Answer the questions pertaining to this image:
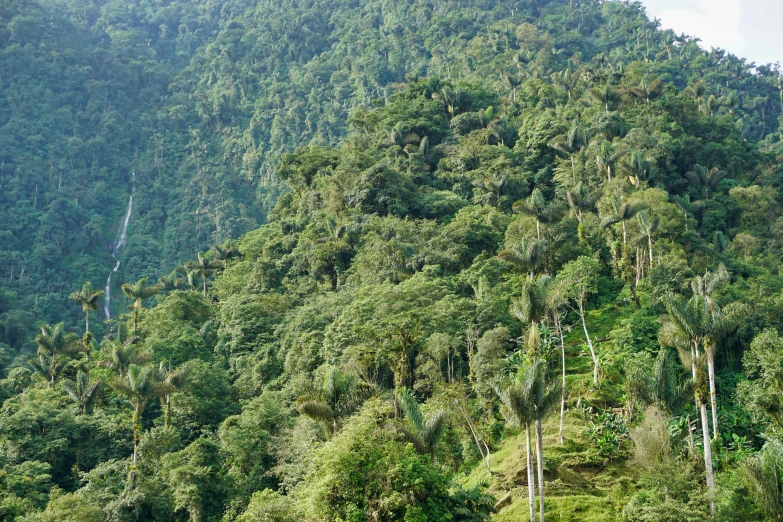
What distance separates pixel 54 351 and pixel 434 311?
2702 cm

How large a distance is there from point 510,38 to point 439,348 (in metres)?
77.8

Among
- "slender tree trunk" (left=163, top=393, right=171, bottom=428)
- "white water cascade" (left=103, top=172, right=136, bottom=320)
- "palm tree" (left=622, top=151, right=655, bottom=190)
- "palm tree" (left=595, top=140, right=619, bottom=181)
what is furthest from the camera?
"white water cascade" (left=103, top=172, right=136, bottom=320)

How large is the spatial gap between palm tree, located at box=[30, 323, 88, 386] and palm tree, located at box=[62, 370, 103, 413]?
6340mm

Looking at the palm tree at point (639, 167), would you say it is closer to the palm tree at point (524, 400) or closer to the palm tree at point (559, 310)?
the palm tree at point (559, 310)

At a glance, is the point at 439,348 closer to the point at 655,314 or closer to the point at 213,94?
the point at 655,314

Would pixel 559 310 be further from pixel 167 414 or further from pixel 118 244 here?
pixel 118 244

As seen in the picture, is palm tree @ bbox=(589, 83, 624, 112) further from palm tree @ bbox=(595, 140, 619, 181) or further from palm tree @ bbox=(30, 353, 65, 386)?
palm tree @ bbox=(30, 353, 65, 386)

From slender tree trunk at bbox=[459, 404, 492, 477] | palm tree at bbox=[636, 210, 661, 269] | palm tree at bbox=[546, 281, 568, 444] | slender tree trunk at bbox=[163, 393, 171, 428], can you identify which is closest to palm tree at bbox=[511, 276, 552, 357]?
palm tree at bbox=[546, 281, 568, 444]

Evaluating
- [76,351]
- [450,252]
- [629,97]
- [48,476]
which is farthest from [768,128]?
[48,476]

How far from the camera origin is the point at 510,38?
10362cm

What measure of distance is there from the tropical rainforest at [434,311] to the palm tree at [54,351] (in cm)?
22

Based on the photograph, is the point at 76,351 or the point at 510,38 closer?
the point at 76,351

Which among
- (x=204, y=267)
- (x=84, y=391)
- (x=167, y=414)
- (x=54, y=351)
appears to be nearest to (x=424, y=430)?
(x=167, y=414)

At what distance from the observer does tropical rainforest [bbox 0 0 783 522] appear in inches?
998
